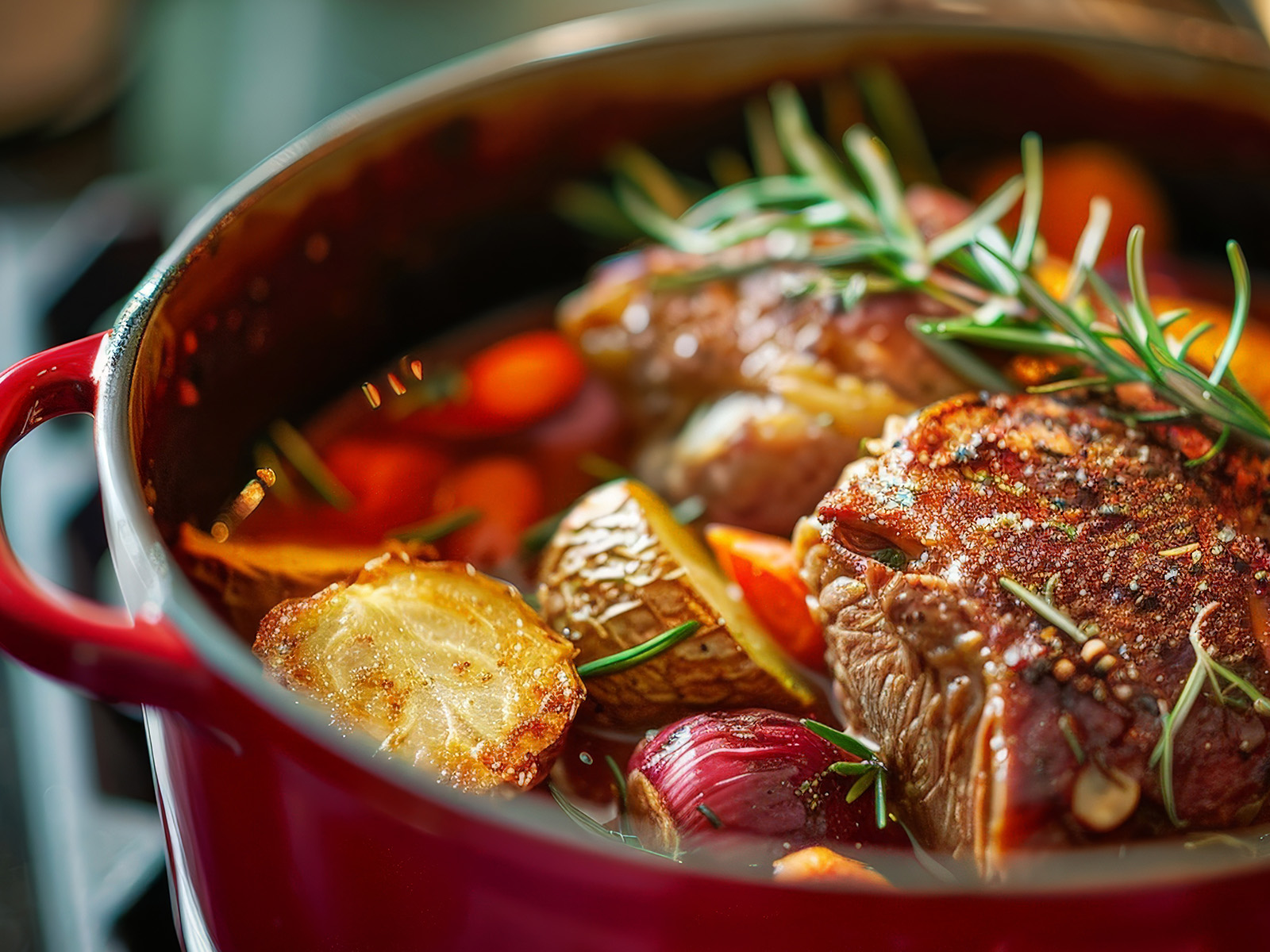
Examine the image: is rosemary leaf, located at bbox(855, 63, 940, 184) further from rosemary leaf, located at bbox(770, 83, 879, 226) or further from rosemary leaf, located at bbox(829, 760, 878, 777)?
rosemary leaf, located at bbox(829, 760, 878, 777)

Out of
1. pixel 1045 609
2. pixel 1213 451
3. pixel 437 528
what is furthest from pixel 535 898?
pixel 1213 451

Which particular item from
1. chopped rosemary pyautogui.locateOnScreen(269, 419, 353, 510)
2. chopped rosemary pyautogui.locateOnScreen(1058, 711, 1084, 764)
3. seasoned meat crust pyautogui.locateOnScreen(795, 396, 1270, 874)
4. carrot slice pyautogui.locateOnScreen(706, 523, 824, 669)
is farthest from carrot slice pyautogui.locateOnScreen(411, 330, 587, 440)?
chopped rosemary pyautogui.locateOnScreen(1058, 711, 1084, 764)

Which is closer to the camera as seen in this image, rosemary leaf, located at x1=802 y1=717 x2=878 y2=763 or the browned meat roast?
rosemary leaf, located at x1=802 y1=717 x2=878 y2=763

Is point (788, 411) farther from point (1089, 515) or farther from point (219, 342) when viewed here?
point (219, 342)

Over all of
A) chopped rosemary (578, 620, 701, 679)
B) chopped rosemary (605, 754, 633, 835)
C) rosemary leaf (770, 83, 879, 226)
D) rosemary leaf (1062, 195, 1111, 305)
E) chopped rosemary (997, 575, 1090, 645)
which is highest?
rosemary leaf (770, 83, 879, 226)

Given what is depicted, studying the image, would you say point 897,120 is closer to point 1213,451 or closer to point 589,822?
point 1213,451

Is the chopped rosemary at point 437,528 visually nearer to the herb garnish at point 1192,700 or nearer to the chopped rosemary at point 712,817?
the chopped rosemary at point 712,817
